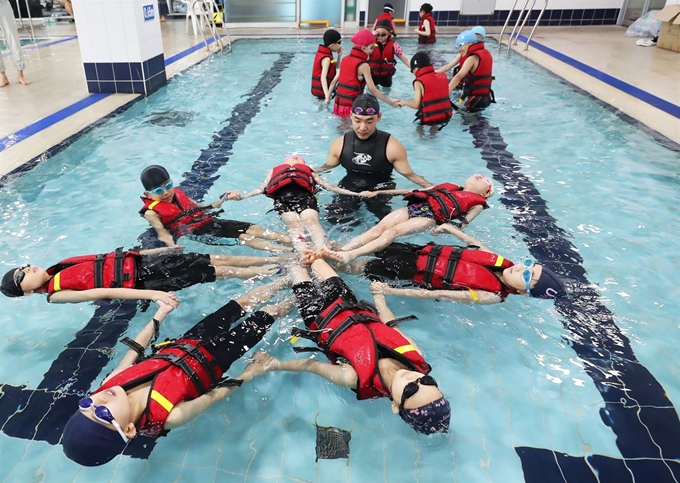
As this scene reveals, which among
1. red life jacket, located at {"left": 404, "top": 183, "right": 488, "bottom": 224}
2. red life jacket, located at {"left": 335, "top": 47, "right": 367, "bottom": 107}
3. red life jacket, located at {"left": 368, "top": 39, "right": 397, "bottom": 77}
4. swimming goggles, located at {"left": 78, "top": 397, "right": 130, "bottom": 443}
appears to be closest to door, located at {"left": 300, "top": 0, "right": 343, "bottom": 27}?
red life jacket, located at {"left": 368, "top": 39, "right": 397, "bottom": 77}

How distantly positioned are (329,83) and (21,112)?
4370 millimetres

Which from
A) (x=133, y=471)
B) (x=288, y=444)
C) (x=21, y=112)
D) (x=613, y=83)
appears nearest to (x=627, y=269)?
(x=288, y=444)

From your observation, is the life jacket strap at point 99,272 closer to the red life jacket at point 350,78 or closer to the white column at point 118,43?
the red life jacket at point 350,78

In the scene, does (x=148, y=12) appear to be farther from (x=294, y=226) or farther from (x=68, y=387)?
(x=68, y=387)

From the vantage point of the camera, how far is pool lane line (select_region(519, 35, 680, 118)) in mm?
7241

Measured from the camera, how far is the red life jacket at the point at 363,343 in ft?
8.11

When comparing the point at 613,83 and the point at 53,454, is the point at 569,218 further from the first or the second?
the point at 613,83

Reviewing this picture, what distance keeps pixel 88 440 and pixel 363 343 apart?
51.4 inches

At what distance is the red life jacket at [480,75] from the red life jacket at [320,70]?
1.95 meters

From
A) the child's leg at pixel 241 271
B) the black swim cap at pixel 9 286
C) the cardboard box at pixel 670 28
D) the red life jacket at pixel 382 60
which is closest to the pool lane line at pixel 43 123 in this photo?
the black swim cap at pixel 9 286

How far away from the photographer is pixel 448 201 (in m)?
3.89

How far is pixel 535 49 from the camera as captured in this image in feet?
39.4

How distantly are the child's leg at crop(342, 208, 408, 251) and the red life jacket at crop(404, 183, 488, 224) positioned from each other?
19cm

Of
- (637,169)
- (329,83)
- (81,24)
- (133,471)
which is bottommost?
(133,471)
